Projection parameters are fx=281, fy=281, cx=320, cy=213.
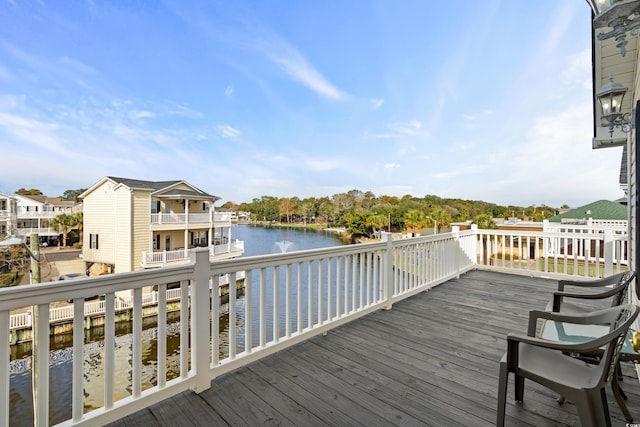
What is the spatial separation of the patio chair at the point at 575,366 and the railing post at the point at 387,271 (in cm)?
181

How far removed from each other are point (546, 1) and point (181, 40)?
41.3 ft

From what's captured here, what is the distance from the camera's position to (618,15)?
53.4 inches

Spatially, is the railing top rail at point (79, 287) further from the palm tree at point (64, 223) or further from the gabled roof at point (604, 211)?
the palm tree at point (64, 223)

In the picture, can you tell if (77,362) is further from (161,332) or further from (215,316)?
(215,316)

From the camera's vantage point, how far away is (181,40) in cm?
1195

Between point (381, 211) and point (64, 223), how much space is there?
1246 inches

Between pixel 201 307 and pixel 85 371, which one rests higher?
pixel 201 307

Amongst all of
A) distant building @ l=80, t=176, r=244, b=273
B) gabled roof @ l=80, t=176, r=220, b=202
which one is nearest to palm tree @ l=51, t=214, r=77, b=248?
distant building @ l=80, t=176, r=244, b=273

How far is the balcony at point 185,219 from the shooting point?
12.6 m

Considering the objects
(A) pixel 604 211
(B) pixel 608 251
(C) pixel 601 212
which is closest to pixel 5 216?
(B) pixel 608 251

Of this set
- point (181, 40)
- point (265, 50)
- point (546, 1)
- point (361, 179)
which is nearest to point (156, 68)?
point (181, 40)

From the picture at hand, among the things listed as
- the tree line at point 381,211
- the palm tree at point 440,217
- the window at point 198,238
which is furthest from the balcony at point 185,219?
the palm tree at point 440,217

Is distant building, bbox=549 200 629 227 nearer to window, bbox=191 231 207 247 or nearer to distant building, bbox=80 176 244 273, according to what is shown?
window, bbox=191 231 207 247

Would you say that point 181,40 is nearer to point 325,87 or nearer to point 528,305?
point 325,87
